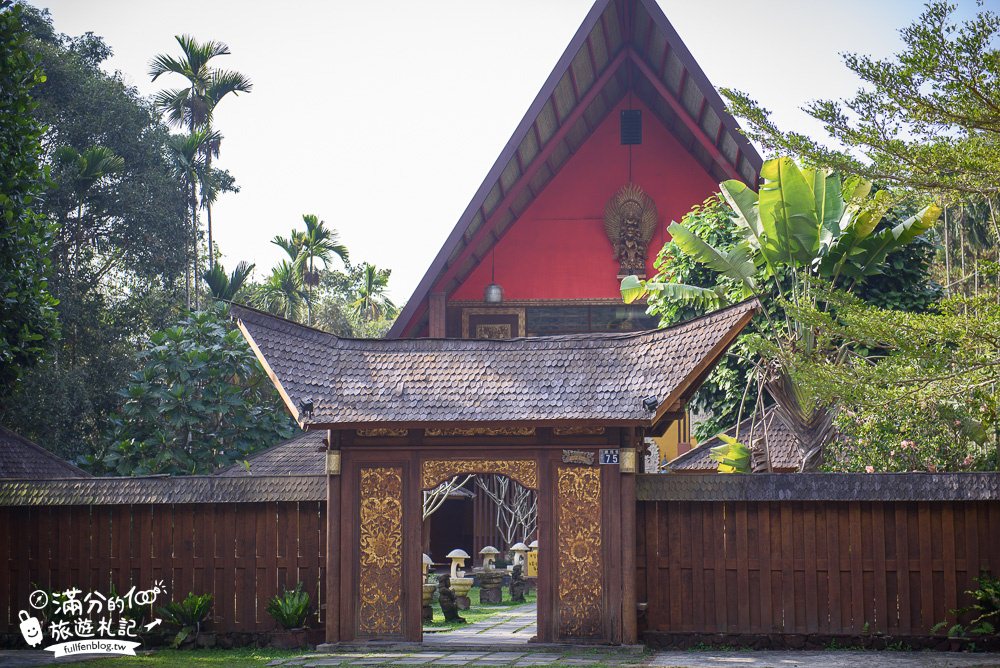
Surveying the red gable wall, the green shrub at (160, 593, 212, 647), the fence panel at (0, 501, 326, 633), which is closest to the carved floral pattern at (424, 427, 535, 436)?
the fence panel at (0, 501, 326, 633)

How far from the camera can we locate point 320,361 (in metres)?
12.4

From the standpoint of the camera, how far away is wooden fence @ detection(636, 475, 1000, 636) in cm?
1125

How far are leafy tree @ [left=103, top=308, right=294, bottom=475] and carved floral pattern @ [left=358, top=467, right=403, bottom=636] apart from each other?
429 inches

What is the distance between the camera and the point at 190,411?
872 inches

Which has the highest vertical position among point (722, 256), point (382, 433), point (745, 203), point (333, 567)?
point (745, 203)

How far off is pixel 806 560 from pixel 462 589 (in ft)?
23.3

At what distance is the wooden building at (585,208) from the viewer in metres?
19.8

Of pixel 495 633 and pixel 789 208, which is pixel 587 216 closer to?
pixel 789 208

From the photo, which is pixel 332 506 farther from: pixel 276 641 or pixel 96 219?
pixel 96 219

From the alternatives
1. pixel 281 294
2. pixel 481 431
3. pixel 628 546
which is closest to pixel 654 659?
pixel 628 546

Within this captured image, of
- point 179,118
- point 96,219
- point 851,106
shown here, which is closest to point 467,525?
point 96,219

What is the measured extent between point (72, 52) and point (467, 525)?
15.9 metres

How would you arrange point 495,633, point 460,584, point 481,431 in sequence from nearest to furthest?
point 481,431 → point 495,633 → point 460,584

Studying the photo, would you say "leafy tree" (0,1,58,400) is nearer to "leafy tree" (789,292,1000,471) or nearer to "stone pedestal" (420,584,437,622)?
"stone pedestal" (420,584,437,622)
